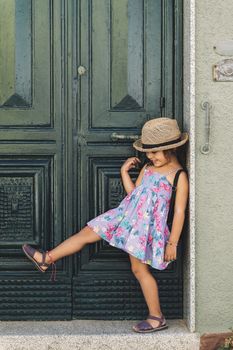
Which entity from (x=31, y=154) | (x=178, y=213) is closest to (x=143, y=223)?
(x=178, y=213)

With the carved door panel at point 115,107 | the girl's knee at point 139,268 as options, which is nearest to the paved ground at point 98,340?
the carved door panel at point 115,107

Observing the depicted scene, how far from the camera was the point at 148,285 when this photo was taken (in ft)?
16.4

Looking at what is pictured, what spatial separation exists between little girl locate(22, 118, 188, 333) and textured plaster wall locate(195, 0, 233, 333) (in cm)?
15

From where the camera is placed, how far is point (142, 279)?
16.5 feet

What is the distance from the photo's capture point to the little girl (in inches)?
193

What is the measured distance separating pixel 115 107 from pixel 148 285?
1.19m

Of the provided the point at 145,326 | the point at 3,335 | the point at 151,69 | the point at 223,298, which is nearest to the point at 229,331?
the point at 223,298

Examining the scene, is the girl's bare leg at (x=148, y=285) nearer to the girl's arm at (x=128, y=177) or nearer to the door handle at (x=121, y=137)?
the girl's arm at (x=128, y=177)

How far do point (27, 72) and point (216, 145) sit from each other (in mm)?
1334

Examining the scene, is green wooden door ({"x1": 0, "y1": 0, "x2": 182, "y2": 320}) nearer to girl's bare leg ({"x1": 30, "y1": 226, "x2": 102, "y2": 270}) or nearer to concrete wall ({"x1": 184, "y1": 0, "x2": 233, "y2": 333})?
girl's bare leg ({"x1": 30, "y1": 226, "x2": 102, "y2": 270})

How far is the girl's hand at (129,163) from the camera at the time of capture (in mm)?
A: 5133

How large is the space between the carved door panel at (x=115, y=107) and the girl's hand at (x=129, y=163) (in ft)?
0.25

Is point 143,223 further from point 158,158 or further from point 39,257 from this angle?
point 39,257

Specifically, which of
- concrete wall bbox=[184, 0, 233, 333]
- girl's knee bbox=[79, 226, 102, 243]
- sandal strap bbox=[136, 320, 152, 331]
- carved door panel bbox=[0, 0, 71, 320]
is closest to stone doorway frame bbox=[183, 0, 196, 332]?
concrete wall bbox=[184, 0, 233, 333]
